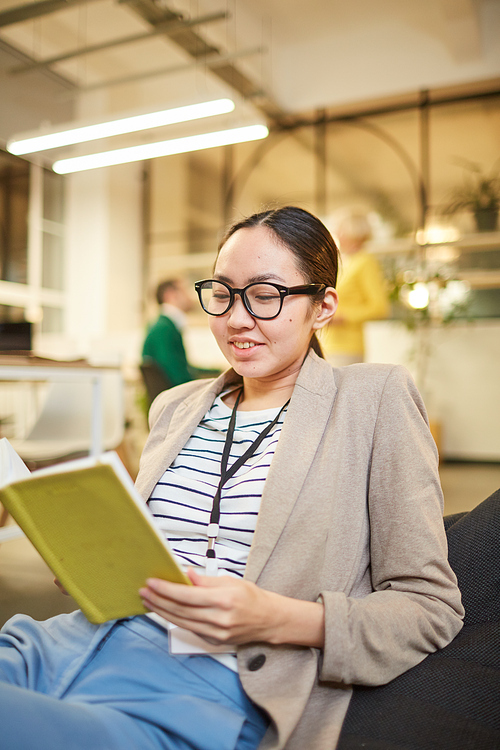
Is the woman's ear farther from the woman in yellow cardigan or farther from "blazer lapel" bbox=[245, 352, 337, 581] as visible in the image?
the woman in yellow cardigan

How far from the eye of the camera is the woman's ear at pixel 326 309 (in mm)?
1064

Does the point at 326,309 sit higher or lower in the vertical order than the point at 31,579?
higher

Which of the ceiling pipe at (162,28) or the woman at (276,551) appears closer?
the woman at (276,551)

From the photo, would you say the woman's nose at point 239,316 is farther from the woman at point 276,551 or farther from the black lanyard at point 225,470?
the black lanyard at point 225,470

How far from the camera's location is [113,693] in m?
0.73

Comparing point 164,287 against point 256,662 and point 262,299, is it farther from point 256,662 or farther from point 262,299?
point 256,662

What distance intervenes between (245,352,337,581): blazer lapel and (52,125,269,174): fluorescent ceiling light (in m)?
4.09

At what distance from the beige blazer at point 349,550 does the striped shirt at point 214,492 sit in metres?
0.06

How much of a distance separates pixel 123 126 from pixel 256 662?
14.9ft

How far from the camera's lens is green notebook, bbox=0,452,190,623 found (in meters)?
0.60

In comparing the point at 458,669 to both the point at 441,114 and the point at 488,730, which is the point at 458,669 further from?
the point at 441,114

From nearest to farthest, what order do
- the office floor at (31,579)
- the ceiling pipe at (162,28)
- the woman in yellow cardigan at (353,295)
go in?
the office floor at (31,579)
the woman in yellow cardigan at (353,295)
the ceiling pipe at (162,28)

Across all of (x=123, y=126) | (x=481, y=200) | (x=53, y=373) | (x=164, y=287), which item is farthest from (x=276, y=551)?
(x=481, y=200)

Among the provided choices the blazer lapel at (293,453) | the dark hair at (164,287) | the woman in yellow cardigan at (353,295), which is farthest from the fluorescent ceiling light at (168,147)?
the blazer lapel at (293,453)
